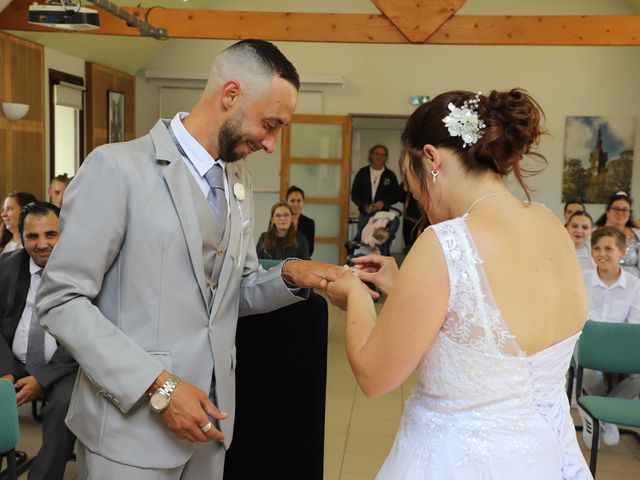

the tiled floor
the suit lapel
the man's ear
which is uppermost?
the man's ear

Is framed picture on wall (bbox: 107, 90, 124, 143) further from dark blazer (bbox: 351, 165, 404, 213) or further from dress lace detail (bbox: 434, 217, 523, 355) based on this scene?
dress lace detail (bbox: 434, 217, 523, 355)

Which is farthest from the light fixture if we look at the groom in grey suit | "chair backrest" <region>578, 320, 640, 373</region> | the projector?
the groom in grey suit

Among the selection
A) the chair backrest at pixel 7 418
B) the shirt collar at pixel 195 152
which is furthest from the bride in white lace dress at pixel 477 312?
the chair backrest at pixel 7 418

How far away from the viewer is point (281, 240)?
7633 millimetres

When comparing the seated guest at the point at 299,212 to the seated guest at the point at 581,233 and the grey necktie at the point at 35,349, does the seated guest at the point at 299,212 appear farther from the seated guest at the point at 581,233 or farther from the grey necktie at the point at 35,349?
the grey necktie at the point at 35,349

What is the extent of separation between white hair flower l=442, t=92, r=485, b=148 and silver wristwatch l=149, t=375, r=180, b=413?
81 cm

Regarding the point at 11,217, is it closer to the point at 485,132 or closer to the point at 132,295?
the point at 132,295

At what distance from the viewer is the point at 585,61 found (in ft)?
37.4

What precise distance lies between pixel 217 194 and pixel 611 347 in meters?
2.96

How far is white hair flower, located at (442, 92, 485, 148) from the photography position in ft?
5.35

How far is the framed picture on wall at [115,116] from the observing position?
10.8 meters

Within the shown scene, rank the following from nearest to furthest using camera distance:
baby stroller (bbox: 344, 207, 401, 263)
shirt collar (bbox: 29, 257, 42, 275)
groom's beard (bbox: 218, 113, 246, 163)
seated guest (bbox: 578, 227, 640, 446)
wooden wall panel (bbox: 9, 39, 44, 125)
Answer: groom's beard (bbox: 218, 113, 246, 163) → shirt collar (bbox: 29, 257, 42, 275) → seated guest (bbox: 578, 227, 640, 446) → wooden wall panel (bbox: 9, 39, 44, 125) → baby stroller (bbox: 344, 207, 401, 263)

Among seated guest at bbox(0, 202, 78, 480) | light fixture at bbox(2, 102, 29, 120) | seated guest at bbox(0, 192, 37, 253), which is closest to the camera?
seated guest at bbox(0, 202, 78, 480)

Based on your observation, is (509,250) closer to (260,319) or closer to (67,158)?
(260,319)
